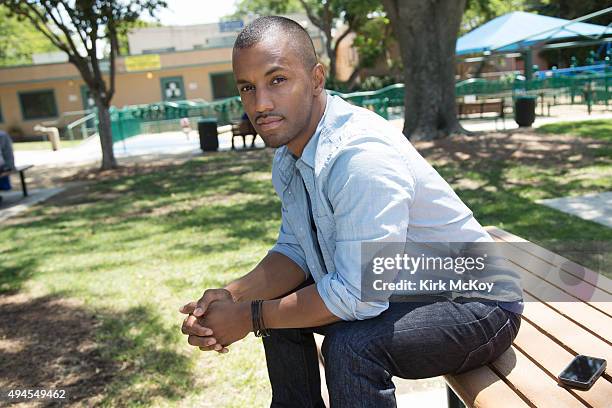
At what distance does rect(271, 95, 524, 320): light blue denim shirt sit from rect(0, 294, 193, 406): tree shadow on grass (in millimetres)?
1627

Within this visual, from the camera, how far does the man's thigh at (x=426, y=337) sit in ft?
5.88

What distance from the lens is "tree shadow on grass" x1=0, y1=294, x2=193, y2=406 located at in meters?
3.27

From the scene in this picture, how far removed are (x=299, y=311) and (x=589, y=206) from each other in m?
5.17

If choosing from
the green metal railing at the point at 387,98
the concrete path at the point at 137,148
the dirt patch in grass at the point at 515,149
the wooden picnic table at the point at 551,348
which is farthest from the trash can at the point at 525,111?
the wooden picnic table at the point at 551,348

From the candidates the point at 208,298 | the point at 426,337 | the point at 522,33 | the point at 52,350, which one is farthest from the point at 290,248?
the point at 522,33

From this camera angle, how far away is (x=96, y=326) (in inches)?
165

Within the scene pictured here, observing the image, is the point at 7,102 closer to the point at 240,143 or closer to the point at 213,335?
the point at 240,143

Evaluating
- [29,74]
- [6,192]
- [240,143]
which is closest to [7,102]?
[29,74]

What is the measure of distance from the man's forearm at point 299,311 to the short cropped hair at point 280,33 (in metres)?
0.76

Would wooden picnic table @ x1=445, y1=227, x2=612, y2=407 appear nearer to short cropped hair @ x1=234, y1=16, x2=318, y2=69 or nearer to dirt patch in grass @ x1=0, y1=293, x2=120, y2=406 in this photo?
short cropped hair @ x1=234, y1=16, x2=318, y2=69

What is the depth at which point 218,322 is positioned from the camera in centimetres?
202

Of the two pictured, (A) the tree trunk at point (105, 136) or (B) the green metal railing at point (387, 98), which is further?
(B) the green metal railing at point (387, 98)

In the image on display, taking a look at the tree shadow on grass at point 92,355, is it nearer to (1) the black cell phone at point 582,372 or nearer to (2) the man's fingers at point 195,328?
(2) the man's fingers at point 195,328

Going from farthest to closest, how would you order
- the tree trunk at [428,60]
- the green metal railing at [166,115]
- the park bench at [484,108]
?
the green metal railing at [166,115]
the park bench at [484,108]
the tree trunk at [428,60]
